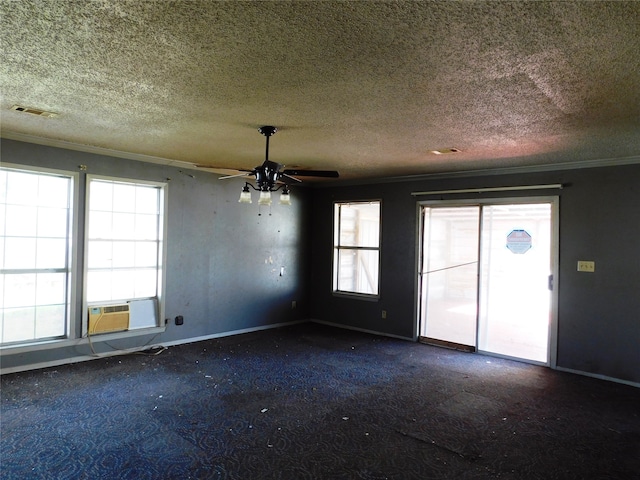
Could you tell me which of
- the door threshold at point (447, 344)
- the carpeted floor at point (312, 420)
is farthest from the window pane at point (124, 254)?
the door threshold at point (447, 344)

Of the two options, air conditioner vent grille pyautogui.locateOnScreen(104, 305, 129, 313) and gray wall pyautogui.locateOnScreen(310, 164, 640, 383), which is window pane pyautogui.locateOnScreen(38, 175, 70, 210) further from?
gray wall pyautogui.locateOnScreen(310, 164, 640, 383)

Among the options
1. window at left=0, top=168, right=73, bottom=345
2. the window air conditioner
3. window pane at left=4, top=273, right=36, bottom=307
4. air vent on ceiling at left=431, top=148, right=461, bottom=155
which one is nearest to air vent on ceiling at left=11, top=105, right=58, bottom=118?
window at left=0, top=168, right=73, bottom=345

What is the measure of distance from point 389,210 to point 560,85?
12.8 feet

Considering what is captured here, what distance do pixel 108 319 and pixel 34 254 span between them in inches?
41.8

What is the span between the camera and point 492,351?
5.30 meters

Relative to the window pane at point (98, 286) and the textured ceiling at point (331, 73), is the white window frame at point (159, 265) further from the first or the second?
the textured ceiling at point (331, 73)

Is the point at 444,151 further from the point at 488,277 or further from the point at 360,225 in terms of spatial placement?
the point at 360,225

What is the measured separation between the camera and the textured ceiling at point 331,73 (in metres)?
1.75

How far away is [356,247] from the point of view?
6754mm

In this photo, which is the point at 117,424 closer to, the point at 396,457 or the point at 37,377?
the point at 37,377

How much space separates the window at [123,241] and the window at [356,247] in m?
2.90

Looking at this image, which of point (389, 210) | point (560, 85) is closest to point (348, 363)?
point (389, 210)

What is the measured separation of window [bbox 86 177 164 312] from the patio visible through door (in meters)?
3.72

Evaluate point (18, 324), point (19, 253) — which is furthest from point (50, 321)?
point (19, 253)
